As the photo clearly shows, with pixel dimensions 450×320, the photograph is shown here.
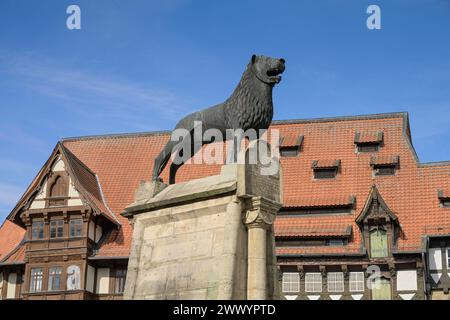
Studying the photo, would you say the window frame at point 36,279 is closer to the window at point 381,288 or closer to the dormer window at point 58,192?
the dormer window at point 58,192

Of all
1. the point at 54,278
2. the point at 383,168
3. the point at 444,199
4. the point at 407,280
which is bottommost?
the point at 407,280

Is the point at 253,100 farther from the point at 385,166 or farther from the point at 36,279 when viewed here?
the point at 36,279

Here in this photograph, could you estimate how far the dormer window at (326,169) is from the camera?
4200 cm

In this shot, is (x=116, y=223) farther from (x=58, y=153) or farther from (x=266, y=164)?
(x=266, y=164)

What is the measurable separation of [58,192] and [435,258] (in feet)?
64.5

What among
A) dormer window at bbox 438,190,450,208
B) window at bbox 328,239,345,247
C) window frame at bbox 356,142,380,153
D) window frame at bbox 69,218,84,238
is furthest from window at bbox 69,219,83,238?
dormer window at bbox 438,190,450,208

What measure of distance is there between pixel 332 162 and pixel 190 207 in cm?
2997

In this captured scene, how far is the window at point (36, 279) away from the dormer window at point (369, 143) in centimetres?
1805

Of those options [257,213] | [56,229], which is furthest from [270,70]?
[56,229]

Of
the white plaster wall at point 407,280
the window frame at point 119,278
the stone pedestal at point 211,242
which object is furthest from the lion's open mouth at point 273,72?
the window frame at point 119,278

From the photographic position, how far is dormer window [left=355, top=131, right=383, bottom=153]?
4289 centimetres

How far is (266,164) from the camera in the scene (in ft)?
42.7

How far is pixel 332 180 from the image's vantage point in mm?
41875
